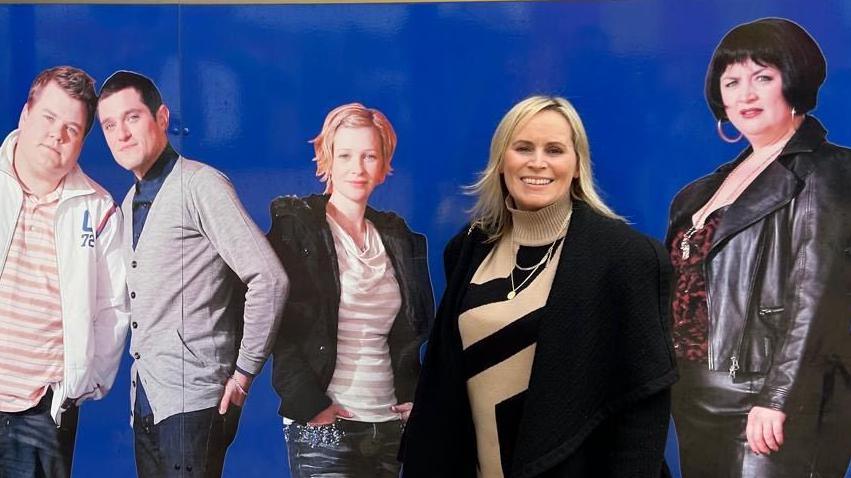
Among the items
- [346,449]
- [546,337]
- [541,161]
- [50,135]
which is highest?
[50,135]

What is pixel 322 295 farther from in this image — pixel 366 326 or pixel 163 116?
pixel 163 116

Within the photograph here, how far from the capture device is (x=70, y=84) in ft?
8.48

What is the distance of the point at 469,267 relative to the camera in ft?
6.72

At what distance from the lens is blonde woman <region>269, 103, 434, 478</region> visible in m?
2.52

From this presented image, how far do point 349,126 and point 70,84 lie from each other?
37.5 inches

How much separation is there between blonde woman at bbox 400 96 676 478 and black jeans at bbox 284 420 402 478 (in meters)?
0.47

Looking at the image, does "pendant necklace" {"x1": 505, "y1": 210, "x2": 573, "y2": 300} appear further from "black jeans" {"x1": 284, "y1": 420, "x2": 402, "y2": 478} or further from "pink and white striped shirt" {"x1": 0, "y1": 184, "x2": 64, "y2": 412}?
"pink and white striped shirt" {"x1": 0, "y1": 184, "x2": 64, "y2": 412}

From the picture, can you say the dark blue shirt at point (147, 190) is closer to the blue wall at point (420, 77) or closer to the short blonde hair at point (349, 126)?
the blue wall at point (420, 77)

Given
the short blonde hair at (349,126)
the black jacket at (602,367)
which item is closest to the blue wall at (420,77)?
the short blonde hair at (349,126)

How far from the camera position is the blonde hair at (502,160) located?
6.45ft

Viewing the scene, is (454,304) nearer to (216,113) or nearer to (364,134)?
(364,134)

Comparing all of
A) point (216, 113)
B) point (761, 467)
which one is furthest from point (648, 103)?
point (216, 113)

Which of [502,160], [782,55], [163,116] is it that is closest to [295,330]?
[163,116]

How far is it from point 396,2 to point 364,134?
0.42 meters
